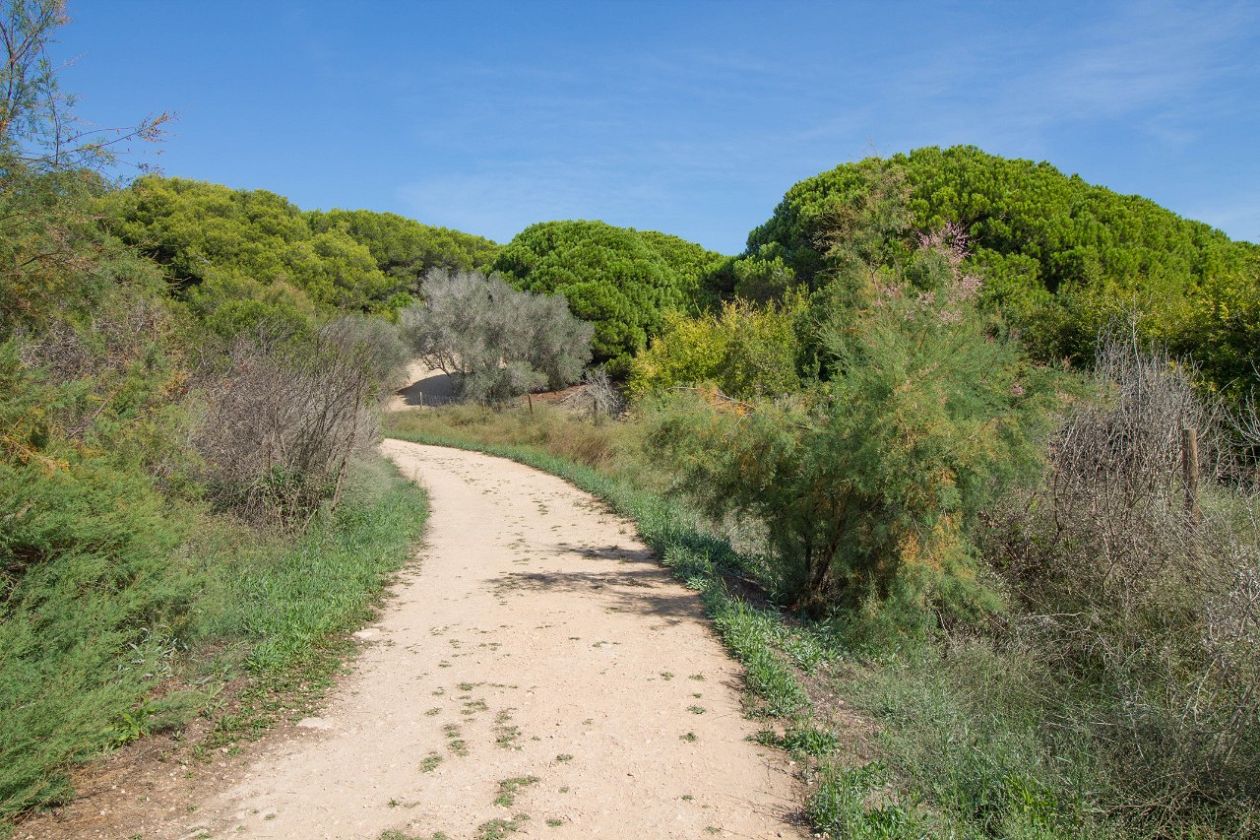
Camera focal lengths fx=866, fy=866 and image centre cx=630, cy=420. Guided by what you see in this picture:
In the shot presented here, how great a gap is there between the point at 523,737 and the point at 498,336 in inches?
1243

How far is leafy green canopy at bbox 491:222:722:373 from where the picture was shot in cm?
3944

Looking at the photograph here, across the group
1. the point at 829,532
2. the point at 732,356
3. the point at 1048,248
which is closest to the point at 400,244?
the point at 732,356

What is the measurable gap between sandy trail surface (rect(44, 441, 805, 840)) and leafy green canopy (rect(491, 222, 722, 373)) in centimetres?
2819

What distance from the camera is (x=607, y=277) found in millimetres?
40750

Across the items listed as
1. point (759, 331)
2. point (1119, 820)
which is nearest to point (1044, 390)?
point (1119, 820)

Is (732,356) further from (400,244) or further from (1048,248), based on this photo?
(400,244)

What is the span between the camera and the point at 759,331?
67.2 ft

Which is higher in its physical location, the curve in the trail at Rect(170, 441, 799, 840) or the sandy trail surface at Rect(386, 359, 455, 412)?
the sandy trail surface at Rect(386, 359, 455, 412)

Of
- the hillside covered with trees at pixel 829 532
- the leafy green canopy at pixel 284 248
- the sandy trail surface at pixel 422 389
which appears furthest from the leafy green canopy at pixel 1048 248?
the sandy trail surface at pixel 422 389

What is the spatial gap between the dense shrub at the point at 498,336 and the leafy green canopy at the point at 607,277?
5.74ft

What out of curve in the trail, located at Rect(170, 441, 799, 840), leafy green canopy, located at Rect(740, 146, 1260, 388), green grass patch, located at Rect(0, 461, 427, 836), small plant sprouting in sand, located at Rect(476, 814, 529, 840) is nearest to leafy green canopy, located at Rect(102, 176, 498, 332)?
leafy green canopy, located at Rect(740, 146, 1260, 388)

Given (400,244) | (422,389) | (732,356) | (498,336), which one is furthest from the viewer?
(400,244)

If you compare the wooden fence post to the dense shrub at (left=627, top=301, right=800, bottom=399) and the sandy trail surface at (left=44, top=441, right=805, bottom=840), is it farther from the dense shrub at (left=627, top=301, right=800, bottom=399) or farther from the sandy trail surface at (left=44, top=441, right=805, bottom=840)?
the dense shrub at (left=627, top=301, right=800, bottom=399)

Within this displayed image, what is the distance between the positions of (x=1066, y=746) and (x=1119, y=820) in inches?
33.0
